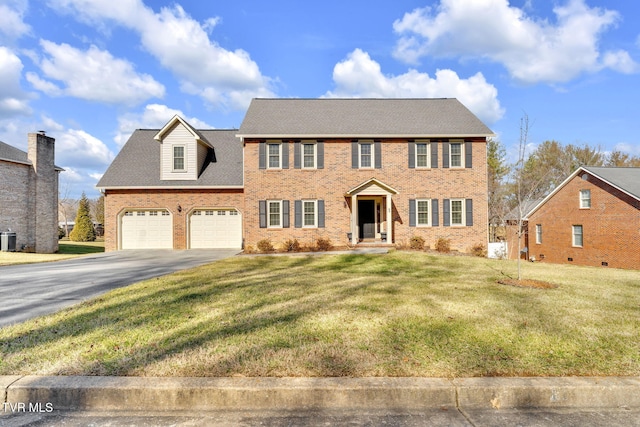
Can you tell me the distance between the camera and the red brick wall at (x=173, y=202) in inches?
776

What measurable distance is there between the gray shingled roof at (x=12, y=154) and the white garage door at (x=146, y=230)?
7.70 meters

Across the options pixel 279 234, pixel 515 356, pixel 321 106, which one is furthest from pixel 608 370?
pixel 321 106

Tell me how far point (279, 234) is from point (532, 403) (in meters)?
15.8

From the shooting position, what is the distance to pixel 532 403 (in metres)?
3.27

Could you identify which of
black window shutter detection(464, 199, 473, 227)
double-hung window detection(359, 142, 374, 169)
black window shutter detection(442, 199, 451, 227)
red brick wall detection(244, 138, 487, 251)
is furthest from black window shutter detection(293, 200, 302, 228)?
black window shutter detection(464, 199, 473, 227)

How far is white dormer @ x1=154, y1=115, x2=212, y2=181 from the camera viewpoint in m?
20.1

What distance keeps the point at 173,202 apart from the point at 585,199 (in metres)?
27.9

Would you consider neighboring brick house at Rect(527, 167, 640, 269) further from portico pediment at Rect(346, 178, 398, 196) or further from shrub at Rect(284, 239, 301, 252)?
shrub at Rect(284, 239, 301, 252)

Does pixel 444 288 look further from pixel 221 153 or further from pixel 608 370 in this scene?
pixel 221 153

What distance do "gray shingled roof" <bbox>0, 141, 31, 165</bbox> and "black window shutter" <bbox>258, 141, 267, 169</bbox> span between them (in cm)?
1494

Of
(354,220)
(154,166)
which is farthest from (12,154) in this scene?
(354,220)

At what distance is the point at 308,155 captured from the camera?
61.6 feet

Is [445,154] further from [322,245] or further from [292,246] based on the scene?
[292,246]

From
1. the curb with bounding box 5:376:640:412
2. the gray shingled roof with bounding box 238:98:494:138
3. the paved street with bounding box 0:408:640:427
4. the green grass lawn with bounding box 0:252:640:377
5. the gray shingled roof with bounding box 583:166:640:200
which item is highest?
the gray shingled roof with bounding box 238:98:494:138
